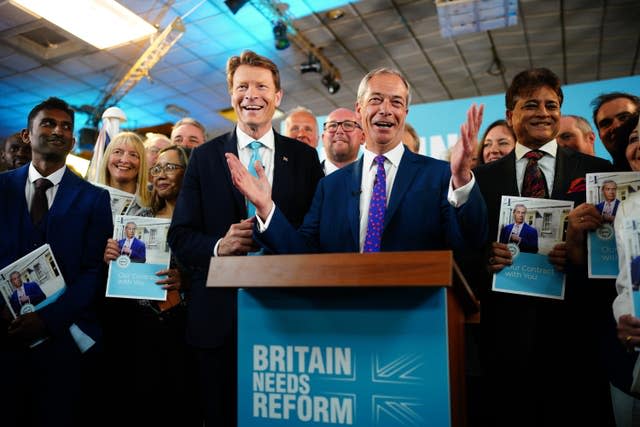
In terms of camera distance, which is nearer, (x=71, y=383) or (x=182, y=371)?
(x=71, y=383)

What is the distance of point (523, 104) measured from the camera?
7.92 ft

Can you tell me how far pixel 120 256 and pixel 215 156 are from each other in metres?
0.73

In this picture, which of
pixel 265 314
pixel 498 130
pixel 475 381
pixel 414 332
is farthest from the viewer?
pixel 498 130

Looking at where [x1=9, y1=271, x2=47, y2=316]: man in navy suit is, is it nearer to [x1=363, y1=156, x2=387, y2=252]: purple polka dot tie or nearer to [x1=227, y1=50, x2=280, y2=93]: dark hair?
[x1=227, y1=50, x2=280, y2=93]: dark hair

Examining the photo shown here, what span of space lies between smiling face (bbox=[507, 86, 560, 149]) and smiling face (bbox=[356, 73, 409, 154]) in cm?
66

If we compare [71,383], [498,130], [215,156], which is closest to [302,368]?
[215,156]

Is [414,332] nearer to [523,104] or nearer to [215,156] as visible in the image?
[215,156]

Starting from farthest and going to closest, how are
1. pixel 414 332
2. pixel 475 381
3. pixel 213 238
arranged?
1. pixel 475 381
2. pixel 213 238
3. pixel 414 332

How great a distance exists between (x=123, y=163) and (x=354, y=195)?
1.76 meters

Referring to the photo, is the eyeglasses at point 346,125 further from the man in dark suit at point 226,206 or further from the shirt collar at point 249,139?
the shirt collar at point 249,139

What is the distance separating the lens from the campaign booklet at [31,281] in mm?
2143

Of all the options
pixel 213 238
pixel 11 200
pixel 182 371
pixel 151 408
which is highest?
pixel 11 200

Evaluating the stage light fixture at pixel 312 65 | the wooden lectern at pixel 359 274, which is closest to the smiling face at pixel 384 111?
the wooden lectern at pixel 359 274

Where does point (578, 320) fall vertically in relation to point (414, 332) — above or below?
below
